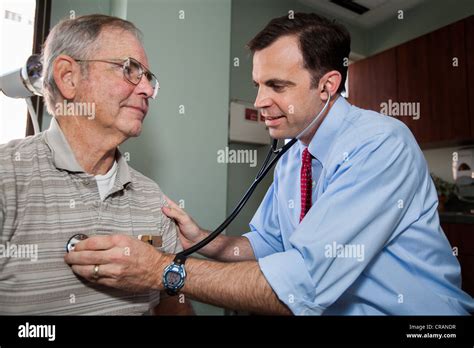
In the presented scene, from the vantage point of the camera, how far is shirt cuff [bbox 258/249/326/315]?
0.54 meters

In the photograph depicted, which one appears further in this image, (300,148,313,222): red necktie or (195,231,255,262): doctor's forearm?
(195,231,255,262): doctor's forearm

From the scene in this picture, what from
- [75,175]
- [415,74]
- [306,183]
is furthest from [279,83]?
[415,74]

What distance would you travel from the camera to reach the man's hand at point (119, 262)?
0.55m

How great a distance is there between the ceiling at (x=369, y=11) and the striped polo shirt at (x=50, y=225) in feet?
2.33

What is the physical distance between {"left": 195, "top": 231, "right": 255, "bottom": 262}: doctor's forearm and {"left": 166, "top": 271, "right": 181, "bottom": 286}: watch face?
326mm

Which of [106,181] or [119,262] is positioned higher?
[106,181]

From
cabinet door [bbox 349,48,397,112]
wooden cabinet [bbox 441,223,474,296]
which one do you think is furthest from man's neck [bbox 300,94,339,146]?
wooden cabinet [bbox 441,223,474,296]

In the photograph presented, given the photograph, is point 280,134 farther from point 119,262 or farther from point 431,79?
point 431,79

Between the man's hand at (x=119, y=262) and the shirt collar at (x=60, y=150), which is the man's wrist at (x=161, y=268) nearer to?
the man's hand at (x=119, y=262)

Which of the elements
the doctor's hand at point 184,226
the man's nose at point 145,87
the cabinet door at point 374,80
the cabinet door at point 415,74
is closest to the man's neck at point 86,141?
the man's nose at point 145,87

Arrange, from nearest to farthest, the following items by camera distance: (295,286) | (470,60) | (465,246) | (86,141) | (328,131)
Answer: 1. (295,286)
2. (86,141)
3. (328,131)
4. (470,60)
5. (465,246)

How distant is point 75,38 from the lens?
0.63 metres

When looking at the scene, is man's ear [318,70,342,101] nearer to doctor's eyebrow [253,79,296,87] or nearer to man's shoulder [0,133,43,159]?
doctor's eyebrow [253,79,296,87]

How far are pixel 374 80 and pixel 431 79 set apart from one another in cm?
26
